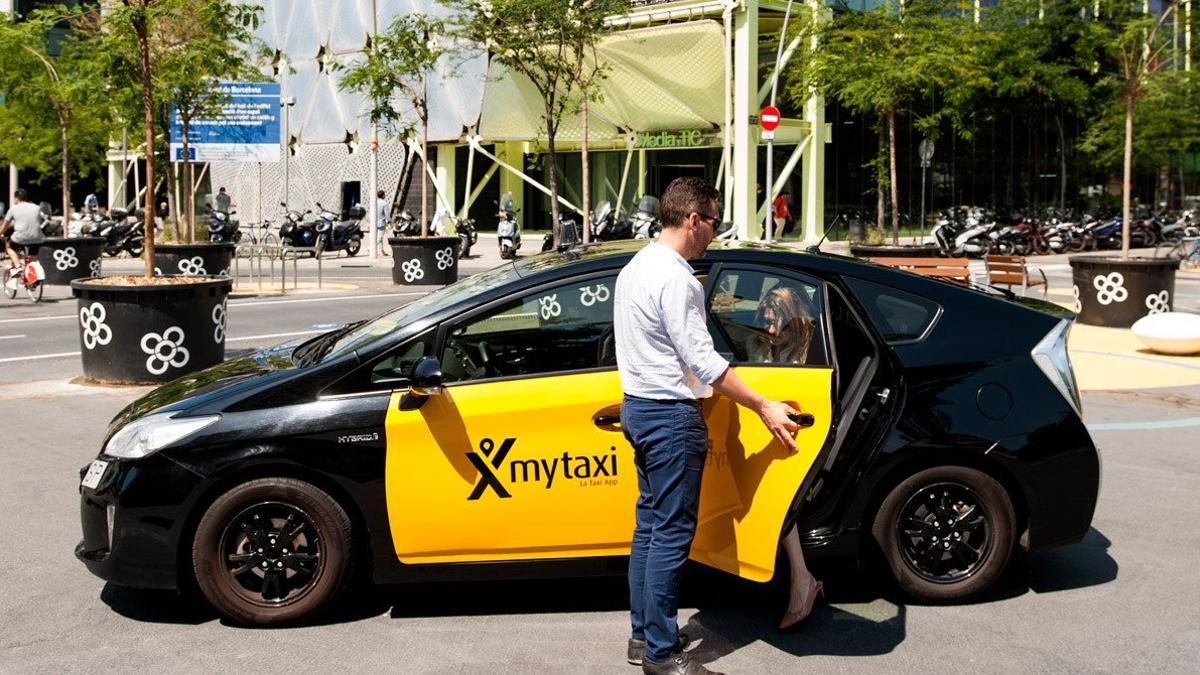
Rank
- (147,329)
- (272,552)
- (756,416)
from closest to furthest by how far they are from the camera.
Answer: (756,416), (272,552), (147,329)

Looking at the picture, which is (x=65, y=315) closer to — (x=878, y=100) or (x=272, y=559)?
(x=878, y=100)

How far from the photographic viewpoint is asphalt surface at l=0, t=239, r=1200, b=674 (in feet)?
15.9

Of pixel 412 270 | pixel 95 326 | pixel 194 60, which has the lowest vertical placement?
pixel 95 326

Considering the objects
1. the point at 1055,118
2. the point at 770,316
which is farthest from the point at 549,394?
the point at 1055,118

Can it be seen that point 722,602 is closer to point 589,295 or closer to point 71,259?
point 589,295

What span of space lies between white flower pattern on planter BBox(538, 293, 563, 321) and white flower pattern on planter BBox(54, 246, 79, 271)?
2149 centimetres

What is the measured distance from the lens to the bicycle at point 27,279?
69.0 feet

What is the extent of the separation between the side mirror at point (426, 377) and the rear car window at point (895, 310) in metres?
1.82

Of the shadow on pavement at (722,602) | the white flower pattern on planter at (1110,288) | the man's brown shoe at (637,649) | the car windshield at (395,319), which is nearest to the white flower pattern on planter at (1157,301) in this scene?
the white flower pattern on planter at (1110,288)

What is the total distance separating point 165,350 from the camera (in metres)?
11.6

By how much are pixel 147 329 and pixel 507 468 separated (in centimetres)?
748

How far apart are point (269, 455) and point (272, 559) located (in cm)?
43

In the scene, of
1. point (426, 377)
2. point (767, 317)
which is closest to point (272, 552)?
point (426, 377)

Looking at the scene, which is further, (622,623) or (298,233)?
(298,233)
